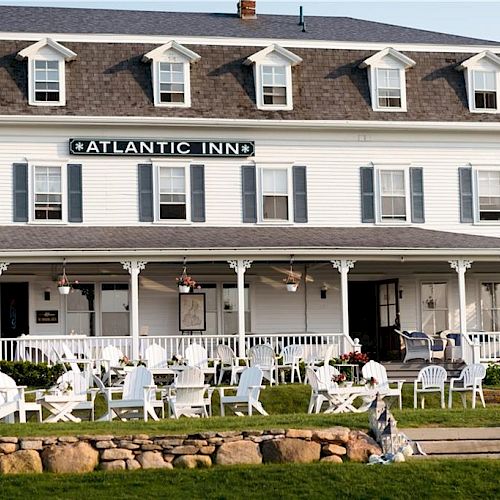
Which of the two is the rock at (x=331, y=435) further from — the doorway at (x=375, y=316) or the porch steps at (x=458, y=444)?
the doorway at (x=375, y=316)

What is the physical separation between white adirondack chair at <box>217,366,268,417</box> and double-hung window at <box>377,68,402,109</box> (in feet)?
37.1

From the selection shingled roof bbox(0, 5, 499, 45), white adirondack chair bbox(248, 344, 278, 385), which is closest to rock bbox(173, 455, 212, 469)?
white adirondack chair bbox(248, 344, 278, 385)

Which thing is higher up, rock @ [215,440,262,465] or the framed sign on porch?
the framed sign on porch

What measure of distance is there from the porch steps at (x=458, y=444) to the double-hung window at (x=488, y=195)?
14.9 metres

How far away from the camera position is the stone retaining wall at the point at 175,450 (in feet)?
50.1

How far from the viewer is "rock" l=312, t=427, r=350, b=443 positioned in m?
15.8

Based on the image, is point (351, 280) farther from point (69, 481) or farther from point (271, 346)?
point (69, 481)

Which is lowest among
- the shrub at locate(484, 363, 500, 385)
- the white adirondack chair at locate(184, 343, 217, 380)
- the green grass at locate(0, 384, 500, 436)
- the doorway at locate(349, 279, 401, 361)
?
the green grass at locate(0, 384, 500, 436)

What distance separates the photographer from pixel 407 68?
31484 mm

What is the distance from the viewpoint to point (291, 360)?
26.6 metres

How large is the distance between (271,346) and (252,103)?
21.3 feet

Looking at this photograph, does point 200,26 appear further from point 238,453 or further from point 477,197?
point 238,453

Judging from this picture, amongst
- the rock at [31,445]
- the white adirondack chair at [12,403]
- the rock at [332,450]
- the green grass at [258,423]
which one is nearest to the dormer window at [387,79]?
the green grass at [258,423]

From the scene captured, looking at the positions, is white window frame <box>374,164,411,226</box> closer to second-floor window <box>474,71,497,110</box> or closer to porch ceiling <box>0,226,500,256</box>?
porch ceiling <box>0,226,500,256</box>
